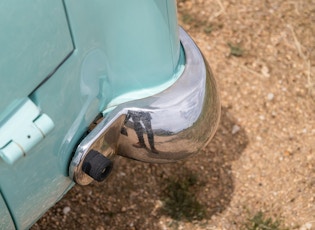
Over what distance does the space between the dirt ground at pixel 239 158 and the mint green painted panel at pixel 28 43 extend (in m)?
1.04

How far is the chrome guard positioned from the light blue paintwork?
32mm

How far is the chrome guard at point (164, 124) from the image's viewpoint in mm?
1631

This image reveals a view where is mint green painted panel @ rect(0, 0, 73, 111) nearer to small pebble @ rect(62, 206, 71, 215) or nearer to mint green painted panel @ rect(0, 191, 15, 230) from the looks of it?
mint green painted panel @ rect(0, 191, 15, 230)

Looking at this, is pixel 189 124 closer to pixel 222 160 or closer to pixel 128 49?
pixel 128 49

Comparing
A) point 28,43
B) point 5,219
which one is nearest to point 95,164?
point 5,219

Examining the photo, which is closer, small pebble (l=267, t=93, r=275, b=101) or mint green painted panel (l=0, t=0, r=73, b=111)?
mint green painted panel (l=0, t=0, r=73, b=111)

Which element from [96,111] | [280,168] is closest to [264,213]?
[280,168]

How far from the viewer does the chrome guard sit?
64.2 inches

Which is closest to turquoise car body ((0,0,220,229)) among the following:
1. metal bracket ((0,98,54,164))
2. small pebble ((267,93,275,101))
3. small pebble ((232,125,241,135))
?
metal bracket ((0,98,54,164))

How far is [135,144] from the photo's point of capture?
5.63 feet

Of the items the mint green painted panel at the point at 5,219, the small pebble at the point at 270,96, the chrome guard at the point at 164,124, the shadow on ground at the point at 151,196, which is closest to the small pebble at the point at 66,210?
the shadow on ground at the point at 151,196

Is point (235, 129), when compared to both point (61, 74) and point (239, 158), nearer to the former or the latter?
point (239, 158)

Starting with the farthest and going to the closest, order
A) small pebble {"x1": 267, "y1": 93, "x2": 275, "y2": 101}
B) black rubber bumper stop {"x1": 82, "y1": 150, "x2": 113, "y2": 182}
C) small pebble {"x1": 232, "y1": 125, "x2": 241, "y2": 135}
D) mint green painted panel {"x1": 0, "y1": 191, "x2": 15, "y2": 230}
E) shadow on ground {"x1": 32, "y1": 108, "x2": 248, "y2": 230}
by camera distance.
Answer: small pebble {"x1": 267, "y1": 93, "x2": 275, "y2": 101} → small pebble {"x1": 232, "y1": 125, "x2": 241, "y2": 135} → shadow on ground {"x1": 32, "y1": 108, "x2": 248, "y2": 230} → black rubber bumper stop {"x1": 82, "y1": 150, "x2": 113, "y2": 182} → mint green painted panel {"x1": 0, "y1": 191, "x2": 15, "y2": 230}

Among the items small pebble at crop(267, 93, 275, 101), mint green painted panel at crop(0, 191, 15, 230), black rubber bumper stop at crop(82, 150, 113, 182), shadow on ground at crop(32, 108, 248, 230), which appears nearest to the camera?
mint green painted panel at crop(0, 191, 15, 230)
